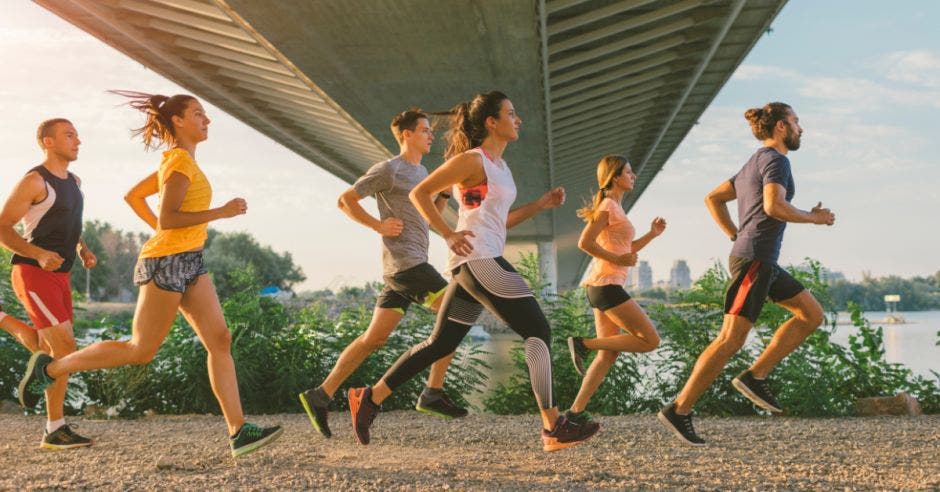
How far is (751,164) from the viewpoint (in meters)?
5.39

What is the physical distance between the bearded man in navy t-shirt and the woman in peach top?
0.48 metres

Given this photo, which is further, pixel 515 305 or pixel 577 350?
pixel 577 350

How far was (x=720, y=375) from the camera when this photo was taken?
7.27 m

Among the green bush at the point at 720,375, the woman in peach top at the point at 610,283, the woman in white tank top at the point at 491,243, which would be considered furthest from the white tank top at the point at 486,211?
the green bush at the point at 720,375

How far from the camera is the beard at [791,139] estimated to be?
5.43 meters

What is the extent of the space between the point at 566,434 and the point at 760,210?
1850mm

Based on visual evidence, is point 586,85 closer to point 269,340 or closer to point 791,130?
point 269,340

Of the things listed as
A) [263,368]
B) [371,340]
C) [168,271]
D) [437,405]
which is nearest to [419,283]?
[371,340]

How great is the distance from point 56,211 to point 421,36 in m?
11.4

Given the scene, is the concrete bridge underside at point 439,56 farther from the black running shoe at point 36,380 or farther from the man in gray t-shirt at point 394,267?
the black running shoe at point 36,380

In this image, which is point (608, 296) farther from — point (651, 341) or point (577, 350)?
point (577, 350)

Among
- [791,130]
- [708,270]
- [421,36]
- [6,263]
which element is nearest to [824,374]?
[708,270]

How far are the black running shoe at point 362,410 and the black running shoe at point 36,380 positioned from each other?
178 centimetres

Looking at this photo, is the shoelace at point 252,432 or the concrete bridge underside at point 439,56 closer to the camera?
the shoelace at point 252,432
